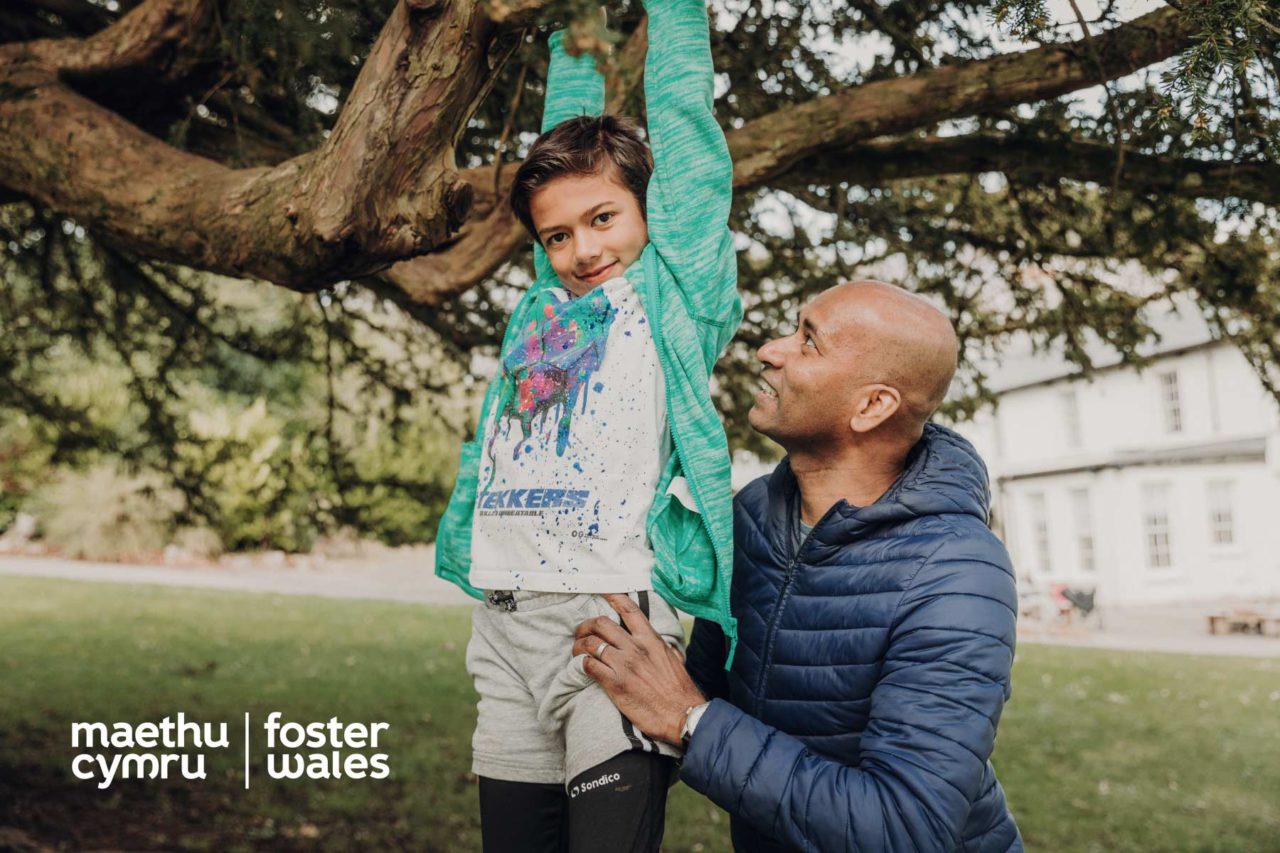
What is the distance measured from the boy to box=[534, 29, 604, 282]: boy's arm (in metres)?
0.29

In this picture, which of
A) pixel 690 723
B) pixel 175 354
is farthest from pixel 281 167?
pixel 175 354

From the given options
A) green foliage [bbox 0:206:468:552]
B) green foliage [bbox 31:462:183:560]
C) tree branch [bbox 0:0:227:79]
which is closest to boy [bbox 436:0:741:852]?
tree branch [bbox 0:0:227:79]

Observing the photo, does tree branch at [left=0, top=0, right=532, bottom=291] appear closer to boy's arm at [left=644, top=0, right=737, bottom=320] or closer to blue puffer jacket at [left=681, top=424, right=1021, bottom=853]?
boy's arm at [left=644, top=0, right=737, bottom=320]

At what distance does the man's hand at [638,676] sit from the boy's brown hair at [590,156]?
91 cm

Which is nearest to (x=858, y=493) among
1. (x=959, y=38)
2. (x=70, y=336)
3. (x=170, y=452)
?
(x=959, y=38)

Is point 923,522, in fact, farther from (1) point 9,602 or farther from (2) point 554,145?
(1) point 9,602

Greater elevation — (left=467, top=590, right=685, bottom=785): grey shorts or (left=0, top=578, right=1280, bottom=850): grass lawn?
(left=467, top=590, right=685, bottom=785): grey shorts

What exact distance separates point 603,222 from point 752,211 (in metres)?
2.89

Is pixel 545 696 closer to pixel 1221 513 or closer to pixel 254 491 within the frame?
pixel 254 491

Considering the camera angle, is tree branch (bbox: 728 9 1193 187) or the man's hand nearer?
the man's hand

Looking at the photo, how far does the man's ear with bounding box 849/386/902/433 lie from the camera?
2.17m

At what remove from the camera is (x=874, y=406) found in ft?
7.18

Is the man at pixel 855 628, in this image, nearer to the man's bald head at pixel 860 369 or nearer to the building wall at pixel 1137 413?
the man's bald head at pixel 860 369

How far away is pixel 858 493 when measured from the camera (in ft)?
7.57
